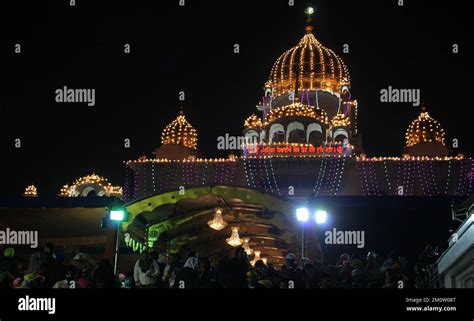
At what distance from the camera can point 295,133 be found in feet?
169

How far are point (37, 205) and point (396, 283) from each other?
1228 centimetres

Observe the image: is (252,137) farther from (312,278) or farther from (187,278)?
(187,278)

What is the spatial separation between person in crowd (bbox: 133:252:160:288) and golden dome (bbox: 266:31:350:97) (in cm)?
4366

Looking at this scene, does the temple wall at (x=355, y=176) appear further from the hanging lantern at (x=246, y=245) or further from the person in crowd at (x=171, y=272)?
the person in crowd at (x=171, y=272)

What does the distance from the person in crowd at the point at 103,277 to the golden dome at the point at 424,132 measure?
39.7 m

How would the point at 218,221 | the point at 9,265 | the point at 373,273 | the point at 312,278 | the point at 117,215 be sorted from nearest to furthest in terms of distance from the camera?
the point at 312,278
the point at 373,273
the point at 9,265
the point at 117,215
the point at 218,221

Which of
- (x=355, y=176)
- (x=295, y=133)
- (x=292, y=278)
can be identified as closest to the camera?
(x=292, y=278)

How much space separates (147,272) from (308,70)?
45.6 m

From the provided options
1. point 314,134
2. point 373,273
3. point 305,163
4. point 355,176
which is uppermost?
point 314,134

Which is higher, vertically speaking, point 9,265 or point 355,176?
point 355,176

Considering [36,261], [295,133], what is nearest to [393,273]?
[36,261]

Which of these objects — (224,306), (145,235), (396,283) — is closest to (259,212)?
(145,235)

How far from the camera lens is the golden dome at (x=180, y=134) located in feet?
181

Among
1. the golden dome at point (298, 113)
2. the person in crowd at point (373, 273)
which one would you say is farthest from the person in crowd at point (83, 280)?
the golden dome at point (298, 113)
